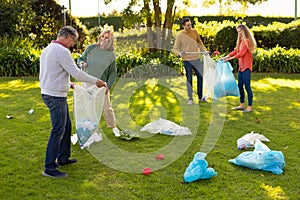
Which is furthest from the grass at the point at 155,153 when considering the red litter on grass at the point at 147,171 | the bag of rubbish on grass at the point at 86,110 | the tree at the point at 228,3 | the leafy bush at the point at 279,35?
the tree at the point at 228,3

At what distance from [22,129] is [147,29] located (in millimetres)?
8157

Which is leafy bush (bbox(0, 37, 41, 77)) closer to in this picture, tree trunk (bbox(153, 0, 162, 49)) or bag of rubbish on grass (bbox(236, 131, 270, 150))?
tree trunk (bbox(153, 0, 162, 49))

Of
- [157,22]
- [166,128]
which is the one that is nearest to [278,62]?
[157,22]

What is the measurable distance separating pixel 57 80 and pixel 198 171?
168 cm

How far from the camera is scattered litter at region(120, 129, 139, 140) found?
226 inches

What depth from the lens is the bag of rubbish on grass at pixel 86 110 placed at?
501 centimetres

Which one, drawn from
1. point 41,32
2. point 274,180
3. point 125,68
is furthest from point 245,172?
point 41,32

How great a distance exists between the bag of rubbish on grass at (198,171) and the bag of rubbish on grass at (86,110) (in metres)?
1.42

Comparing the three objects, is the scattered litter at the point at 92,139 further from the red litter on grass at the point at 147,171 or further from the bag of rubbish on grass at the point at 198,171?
the bag of rubbish on grass at the point at 198,171

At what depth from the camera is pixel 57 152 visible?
4465mm

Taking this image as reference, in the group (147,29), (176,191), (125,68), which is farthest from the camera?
(147,29)

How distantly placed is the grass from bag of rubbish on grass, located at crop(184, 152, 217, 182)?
6 cm

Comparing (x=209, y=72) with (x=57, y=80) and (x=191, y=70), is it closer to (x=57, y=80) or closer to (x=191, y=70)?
(x=191, y=70)

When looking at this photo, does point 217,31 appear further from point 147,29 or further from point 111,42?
point 111,42
